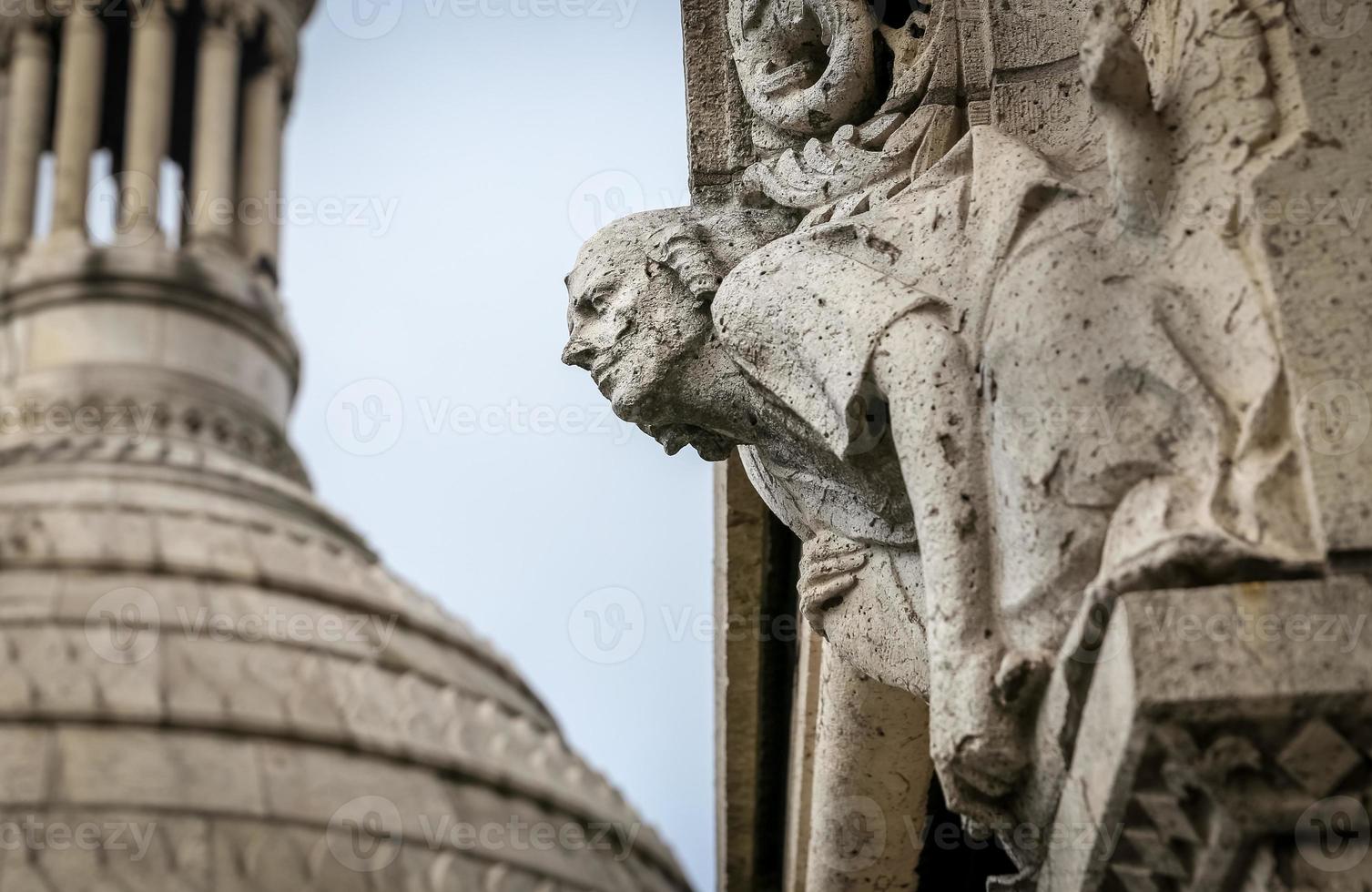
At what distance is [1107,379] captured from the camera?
3170 millimetres

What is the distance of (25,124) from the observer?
101 ft

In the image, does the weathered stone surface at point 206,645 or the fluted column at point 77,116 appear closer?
the weathered stone surface at point 206,645

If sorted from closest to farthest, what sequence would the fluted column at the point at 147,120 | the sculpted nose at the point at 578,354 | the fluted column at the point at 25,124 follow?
the sculpted nose at the point at 578,354, the fluted column at the point at 147,120, the fluted column at the point at 25,124

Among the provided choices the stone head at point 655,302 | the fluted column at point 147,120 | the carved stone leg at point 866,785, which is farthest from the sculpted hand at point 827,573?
the fluted column at point 147,120

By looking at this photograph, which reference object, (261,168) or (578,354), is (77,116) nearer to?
(261,168)

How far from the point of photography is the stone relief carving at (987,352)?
3104 mm

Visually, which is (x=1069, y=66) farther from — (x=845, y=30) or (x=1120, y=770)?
(x=1120, y=770)

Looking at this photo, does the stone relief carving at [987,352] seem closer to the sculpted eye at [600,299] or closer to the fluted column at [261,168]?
the sculpted eye at [600,299]

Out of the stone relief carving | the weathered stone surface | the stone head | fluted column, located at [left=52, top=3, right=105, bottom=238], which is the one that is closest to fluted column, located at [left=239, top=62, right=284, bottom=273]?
the weathered stone surface

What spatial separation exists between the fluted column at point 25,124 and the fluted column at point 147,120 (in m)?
Result: 1.17

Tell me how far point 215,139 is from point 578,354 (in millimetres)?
27141

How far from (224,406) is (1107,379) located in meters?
24.7

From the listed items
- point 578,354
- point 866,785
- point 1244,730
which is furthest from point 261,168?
point 1244,730

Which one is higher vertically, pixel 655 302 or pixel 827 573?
pixel 655 302
